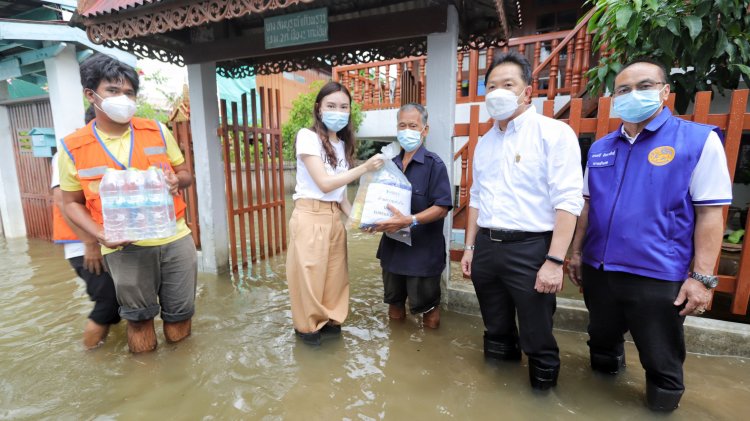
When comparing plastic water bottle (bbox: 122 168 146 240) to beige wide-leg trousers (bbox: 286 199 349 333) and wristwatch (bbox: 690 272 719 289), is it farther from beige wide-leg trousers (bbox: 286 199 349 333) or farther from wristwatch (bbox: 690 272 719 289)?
wristwatch (bbox: 690 272 719 289)

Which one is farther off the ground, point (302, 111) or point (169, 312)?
point (302, 111)

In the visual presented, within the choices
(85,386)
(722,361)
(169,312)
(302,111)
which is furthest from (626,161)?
(302,111)

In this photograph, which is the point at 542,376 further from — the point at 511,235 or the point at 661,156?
the point at 661,156

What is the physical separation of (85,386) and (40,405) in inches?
8.5

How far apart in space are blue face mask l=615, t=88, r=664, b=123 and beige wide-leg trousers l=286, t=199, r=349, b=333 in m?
1.81

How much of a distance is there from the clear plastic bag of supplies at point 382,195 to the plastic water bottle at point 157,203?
1.17 m

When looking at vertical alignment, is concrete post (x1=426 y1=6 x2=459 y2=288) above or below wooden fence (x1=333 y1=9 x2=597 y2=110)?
below

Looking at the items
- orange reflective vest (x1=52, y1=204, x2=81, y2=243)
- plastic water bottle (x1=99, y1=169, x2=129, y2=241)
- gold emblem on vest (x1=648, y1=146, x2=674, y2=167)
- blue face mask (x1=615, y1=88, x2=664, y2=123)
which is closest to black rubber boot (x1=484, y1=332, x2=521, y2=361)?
gold emblem on vest (x1=648, y1=146, x2=674, y2=167)

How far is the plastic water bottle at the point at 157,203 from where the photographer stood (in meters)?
2.27

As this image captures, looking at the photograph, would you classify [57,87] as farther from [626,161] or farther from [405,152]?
[626,161]

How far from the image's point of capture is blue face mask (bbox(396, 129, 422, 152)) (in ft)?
8.79

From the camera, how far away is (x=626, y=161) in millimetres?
1944

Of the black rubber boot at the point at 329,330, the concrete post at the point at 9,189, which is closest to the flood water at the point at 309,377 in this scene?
the black rubber boot at the point at 329,330

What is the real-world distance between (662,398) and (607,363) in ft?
1.35
